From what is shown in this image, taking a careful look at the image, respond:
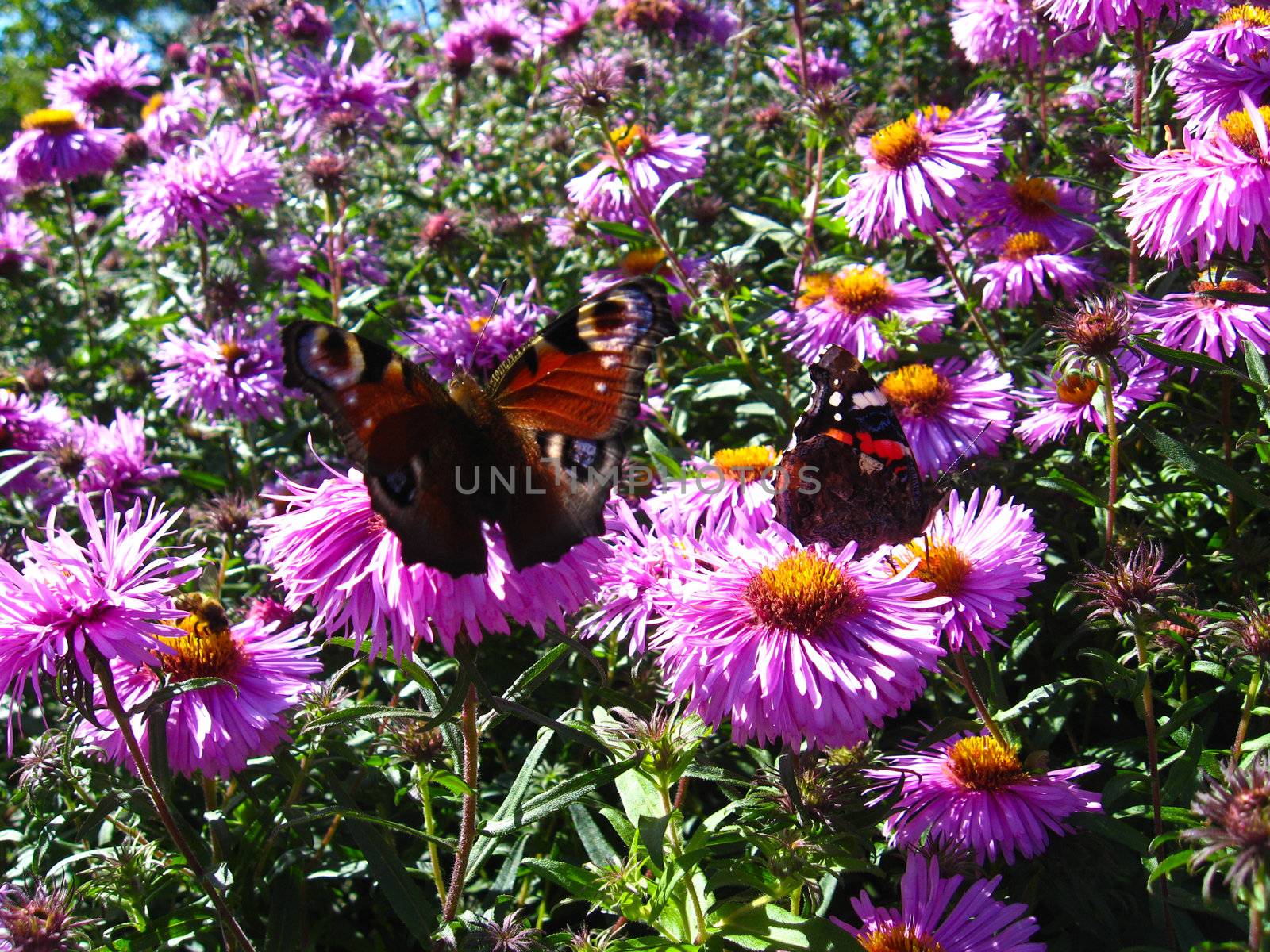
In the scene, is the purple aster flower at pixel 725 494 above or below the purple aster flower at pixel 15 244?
below

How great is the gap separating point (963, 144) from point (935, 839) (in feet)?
6.74

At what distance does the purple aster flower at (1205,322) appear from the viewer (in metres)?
2.44

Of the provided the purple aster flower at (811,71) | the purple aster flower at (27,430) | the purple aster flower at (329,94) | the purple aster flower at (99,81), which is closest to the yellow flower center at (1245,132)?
the purple aster flower at (811,71)

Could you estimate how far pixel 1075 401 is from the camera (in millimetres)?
2596

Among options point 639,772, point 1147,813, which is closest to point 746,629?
point 639,772

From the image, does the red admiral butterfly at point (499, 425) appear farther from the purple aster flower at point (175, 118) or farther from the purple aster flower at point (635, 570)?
the purple aster flower at point (175, 118)

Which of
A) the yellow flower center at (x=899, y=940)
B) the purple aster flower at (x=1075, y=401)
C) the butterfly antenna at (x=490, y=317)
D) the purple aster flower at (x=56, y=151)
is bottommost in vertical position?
the yellow flower center at (x=899, y=940)

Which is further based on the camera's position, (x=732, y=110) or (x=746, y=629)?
(x=732, y=110)

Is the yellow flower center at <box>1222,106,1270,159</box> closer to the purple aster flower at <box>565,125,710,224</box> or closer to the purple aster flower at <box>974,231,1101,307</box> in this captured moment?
the purple aster flower at <box>974,231,1101,307</box>

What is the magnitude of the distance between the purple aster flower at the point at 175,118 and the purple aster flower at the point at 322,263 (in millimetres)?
915

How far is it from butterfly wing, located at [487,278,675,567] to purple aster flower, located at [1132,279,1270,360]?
1.36 m

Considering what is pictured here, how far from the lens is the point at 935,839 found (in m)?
1.89

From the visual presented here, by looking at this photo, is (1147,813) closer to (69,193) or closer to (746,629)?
(746,629)

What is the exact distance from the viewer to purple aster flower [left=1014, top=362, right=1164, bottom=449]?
2467 mm
